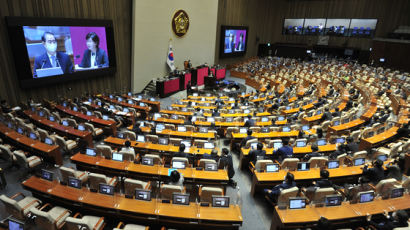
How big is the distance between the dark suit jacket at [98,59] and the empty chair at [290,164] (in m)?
14.1

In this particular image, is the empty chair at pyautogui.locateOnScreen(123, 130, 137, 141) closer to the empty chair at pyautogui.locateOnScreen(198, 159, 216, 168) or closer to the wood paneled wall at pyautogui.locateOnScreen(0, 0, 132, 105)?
the empty chair at pyautogui.locateOnScreen(198, 159, 216, 168)

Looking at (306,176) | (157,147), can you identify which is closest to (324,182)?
(306,176)

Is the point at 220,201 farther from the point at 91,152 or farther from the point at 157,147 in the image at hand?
the point at 91,152

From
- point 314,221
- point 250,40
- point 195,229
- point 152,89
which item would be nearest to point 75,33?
point 152,89

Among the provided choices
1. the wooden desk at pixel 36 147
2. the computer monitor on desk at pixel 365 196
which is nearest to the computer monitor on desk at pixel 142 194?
the wooden desk at pixel 36 147

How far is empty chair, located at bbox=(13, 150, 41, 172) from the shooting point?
7.56 meters

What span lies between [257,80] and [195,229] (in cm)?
2039

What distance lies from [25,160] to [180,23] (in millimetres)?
18028

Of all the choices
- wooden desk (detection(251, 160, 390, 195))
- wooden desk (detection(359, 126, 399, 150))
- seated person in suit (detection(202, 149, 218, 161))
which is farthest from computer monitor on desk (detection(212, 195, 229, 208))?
wooden desk (detection(359, 126, 399, 150))

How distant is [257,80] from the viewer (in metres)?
24.3

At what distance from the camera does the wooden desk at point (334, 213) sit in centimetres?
541

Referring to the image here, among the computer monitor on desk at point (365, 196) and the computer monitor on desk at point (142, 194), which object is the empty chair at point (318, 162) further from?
the computer monitor on desk at point (142, 194)

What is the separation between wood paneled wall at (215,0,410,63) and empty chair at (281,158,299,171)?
23.5m

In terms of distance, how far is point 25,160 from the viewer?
7605 mm
